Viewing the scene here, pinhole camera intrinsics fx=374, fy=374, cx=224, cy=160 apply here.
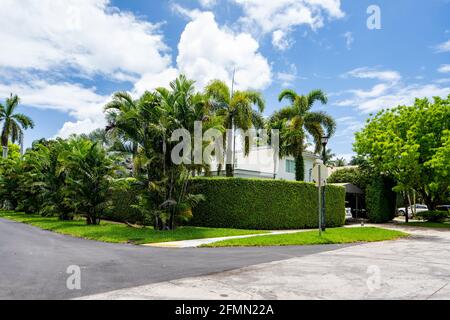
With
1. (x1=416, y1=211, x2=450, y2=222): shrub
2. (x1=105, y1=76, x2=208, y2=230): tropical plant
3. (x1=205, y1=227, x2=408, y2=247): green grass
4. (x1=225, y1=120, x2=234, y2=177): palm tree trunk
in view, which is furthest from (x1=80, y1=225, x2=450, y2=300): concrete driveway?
(x1=416, y1=211, x2=450, y2=222): shrub

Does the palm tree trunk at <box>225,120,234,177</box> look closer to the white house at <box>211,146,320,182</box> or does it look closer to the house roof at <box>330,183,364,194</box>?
the white house at <box>211,146,320,182</box>

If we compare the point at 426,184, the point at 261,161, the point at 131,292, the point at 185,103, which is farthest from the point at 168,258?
the point at 261,161

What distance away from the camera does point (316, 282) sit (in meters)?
7.39

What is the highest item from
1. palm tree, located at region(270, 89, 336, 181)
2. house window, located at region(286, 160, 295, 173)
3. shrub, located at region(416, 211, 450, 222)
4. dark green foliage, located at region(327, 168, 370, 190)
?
palm tree, located at region(270, 89, 336, 181)

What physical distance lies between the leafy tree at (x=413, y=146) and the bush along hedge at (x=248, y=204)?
31.5ft

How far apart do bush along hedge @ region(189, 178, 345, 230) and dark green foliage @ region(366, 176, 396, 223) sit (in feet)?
35.6

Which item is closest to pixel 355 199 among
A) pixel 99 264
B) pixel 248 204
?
pixel 248 204

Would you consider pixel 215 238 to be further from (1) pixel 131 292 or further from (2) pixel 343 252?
(1) pixel 131 292

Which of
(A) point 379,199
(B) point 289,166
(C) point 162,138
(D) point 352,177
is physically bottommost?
(A) point 379,199

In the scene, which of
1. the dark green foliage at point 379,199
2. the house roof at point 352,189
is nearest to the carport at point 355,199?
the house roof at point 352,189

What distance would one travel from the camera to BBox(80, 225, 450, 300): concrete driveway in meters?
6.33

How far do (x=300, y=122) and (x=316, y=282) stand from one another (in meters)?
22.7

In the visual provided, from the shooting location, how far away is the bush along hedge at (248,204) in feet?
67.7

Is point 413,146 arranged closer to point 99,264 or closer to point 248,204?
point 248,204
